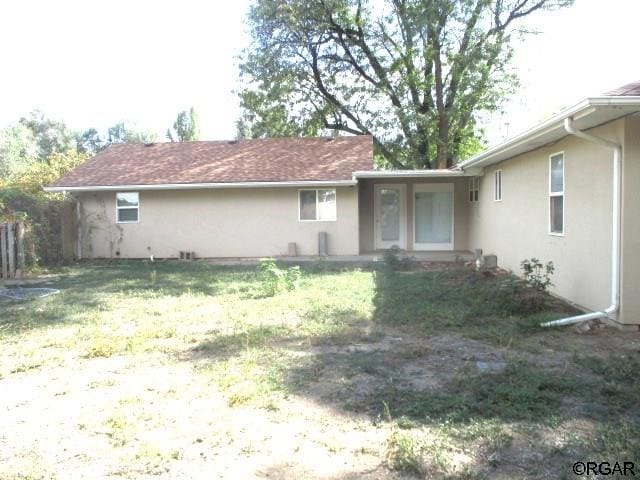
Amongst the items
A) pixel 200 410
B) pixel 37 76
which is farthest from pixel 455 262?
pixel 37 76

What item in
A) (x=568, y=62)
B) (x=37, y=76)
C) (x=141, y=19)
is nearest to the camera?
(x=141, y=19)

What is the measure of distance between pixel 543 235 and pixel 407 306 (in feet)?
10.3

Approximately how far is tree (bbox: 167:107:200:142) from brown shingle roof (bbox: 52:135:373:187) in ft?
86.0

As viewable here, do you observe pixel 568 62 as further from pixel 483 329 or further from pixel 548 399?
pixel 548 399

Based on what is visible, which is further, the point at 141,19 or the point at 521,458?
the point at 141,19

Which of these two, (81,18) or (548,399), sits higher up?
(81,18)

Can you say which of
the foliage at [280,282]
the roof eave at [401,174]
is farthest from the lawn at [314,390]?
the roof eave at [401,174]

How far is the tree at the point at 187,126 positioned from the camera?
45.3 metres

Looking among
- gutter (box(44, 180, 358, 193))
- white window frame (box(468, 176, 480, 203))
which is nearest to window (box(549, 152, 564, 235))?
white window frame (box(468, 176, 480, 203))

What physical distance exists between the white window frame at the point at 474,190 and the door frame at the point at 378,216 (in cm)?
204

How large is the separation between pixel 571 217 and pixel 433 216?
947cm

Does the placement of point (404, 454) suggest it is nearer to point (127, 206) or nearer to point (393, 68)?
point (127, 206)

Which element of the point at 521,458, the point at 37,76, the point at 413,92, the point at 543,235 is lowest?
the point at 521,458

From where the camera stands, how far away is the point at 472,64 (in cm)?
2177
